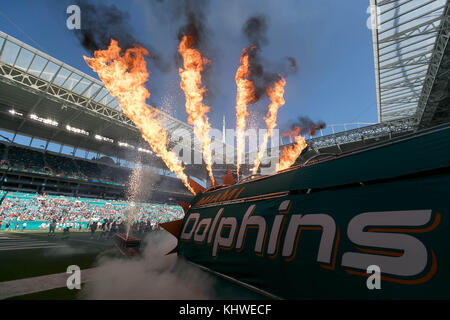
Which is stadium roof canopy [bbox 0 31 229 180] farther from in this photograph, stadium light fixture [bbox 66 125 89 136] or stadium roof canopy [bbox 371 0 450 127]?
stadium roof canopy [bbox 371 0 450 127]

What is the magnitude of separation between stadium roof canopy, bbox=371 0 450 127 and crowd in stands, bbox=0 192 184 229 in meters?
24.9

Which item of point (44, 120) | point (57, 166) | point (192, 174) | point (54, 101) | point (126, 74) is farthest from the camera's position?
point (192, 174)

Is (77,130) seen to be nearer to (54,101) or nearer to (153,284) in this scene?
(54,101)

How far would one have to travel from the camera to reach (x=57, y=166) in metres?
34.0

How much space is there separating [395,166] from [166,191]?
150 feet

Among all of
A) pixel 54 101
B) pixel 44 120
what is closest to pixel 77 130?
pixel 44 120

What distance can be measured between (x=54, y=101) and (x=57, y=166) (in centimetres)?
1619

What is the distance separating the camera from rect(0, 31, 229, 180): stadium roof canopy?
59.6 ft

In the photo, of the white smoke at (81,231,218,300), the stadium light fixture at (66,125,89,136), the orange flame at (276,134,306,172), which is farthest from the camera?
the stadium light fixture at (66,125,89,136)

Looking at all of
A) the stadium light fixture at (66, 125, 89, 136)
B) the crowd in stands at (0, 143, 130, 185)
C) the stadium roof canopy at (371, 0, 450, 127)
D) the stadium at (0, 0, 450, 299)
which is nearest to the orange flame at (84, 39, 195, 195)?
the stadium at (0, 0, 450, 299)

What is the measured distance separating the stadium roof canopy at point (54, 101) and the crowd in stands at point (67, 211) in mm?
10829

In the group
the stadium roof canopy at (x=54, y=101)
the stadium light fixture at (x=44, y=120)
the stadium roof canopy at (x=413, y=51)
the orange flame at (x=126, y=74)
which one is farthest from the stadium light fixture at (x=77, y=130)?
the stadium roof canopy at (x=413, y=51)
